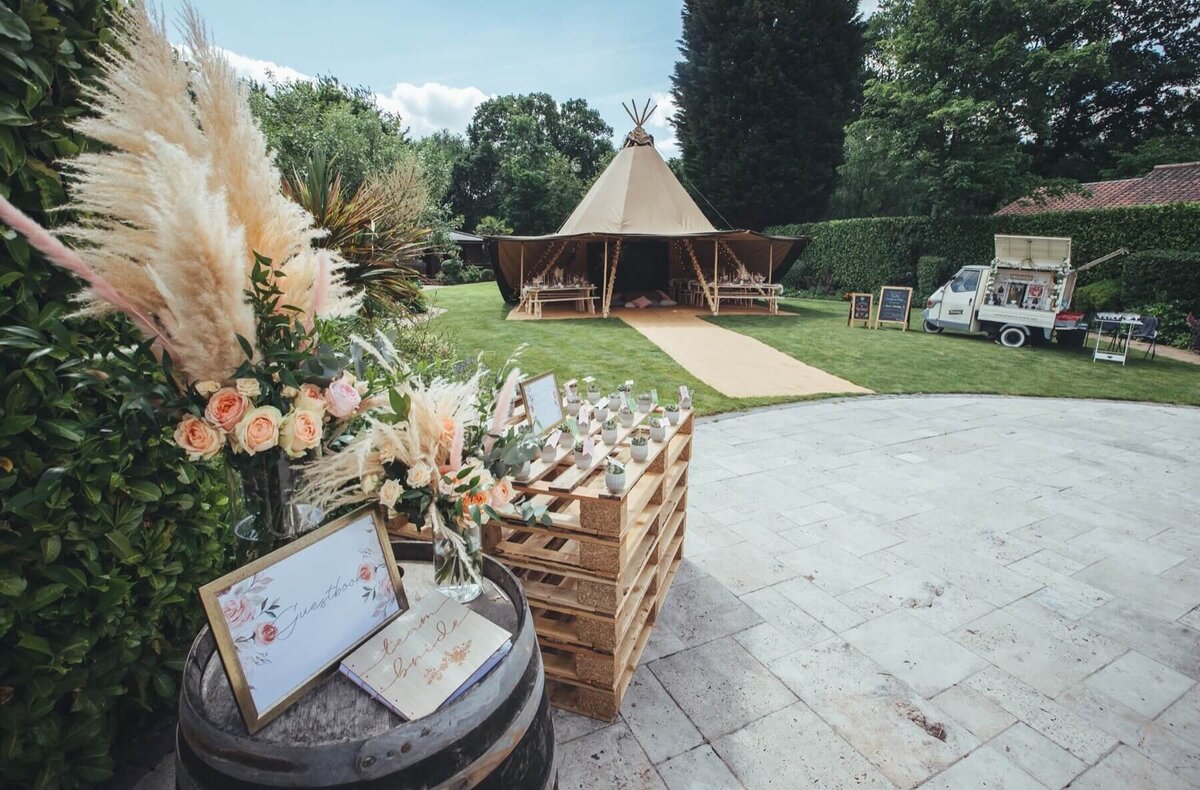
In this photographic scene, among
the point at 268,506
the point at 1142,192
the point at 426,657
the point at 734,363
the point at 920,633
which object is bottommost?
the point at 920,633

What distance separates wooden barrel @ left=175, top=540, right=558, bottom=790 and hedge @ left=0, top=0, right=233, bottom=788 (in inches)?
22.7

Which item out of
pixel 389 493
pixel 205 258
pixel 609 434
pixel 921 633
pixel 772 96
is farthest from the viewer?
pixel 772 96

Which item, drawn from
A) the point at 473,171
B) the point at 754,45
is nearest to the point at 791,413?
the point at 754,45

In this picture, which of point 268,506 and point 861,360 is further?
point 861,360

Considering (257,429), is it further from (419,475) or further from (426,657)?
(426,657)

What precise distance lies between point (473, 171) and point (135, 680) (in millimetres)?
39614

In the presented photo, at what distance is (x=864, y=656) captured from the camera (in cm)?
256

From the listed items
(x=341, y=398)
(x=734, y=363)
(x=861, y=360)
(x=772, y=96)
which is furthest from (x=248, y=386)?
(x=772, y=96)

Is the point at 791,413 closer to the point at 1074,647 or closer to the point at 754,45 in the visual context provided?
the point at 1074,647

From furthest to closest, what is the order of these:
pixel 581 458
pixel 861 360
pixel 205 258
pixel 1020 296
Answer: pixel 1020 296 < pixel 861 360 < pixel 581 458 < pixel 205 258

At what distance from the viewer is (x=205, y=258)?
97 cm

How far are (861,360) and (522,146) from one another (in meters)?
28.8

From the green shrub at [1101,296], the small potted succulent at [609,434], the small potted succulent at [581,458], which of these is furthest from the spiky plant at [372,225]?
the green shrub at [1101,296]

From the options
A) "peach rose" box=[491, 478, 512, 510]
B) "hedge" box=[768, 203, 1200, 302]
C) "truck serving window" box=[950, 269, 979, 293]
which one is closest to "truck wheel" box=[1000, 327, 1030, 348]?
"truck serving window" box=[950, 269, 979, 293]
